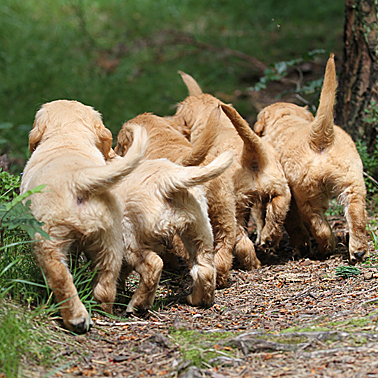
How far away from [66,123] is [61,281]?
4.38 feet

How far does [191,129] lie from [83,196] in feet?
8.56

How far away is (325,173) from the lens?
4.32 metres

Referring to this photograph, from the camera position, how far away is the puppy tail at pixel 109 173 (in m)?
2.78

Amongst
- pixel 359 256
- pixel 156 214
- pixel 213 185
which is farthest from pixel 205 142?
pixel 359 256

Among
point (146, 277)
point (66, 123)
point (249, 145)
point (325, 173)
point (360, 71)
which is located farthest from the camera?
point (360, 71)

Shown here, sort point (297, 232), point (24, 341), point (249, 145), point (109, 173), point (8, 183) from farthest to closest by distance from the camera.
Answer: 1. point (297, 232)
2. point (249, 145)
3. point (8, 183)
4. point (109, 173)
5. point (24, 341)

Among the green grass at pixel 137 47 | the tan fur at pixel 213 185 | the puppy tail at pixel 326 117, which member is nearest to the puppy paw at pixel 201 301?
the tan fur at pixel 213 185

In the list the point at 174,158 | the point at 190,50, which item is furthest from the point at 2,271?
the point at 190,50

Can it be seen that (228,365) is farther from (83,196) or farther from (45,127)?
(45,127)

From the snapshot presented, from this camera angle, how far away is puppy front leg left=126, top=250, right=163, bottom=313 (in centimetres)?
320

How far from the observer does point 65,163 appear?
121 inches

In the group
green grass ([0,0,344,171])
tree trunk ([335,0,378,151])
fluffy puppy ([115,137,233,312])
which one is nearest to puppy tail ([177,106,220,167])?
fluffy puppy ([115,137,233,312])

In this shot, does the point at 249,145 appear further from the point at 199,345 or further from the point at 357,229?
the point at 199,345

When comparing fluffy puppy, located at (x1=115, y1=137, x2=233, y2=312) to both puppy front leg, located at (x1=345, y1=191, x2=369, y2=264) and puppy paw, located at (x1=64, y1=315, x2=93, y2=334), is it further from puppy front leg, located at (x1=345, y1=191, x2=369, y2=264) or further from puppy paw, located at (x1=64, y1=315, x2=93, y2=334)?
puppy front leg, located at (x1=345, y1=191, x2=369, y2=264)
